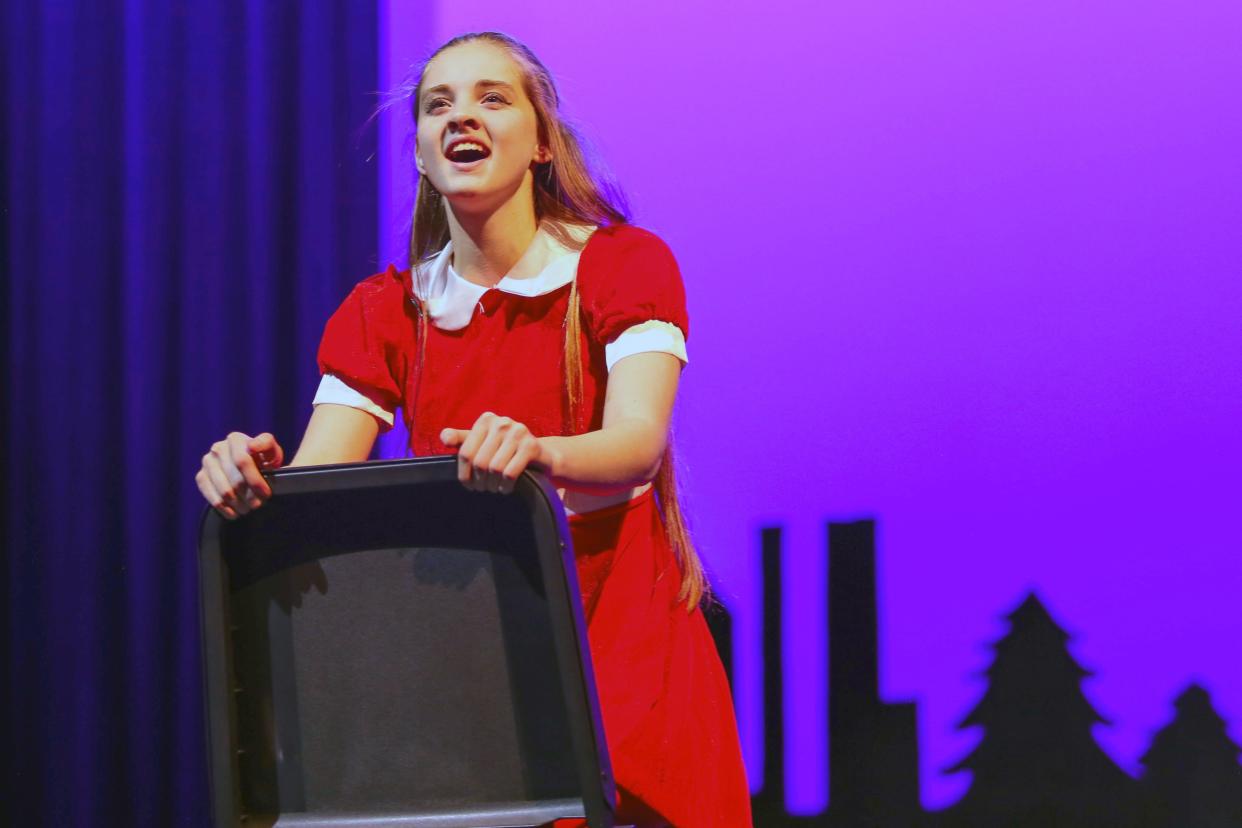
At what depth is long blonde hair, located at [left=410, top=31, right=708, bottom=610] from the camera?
51.4 inches

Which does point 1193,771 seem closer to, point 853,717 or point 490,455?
point 853,717

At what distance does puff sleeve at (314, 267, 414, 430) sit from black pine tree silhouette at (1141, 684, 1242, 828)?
4.68ft

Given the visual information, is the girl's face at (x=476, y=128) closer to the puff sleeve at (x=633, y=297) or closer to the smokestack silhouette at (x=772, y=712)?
the puff sleeve at (x=633, y=297)

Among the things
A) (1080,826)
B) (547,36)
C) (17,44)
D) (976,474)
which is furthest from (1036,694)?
(17,44)

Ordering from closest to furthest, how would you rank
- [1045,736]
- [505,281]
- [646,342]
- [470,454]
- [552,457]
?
[470,454], [552,457], [646,342], [505,281], [1045,736]

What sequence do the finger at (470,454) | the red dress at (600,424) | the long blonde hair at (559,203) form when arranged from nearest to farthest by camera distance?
the finger at (470,454), the red dress at (600,424), the long blonde hair at (559,203)

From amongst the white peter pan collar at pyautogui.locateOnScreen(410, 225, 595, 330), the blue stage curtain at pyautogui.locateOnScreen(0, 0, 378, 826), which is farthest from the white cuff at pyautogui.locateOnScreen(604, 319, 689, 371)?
the blue stage curtain at pyautogui.locateOnScreen(0, 0, 378, 826)

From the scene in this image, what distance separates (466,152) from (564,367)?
10.3 inches

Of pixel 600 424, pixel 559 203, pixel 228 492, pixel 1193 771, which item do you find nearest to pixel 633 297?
pixel 600 424

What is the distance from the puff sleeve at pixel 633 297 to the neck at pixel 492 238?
0.31 ft

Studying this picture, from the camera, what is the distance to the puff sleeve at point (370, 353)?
134 cm

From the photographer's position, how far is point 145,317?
214 centimetres

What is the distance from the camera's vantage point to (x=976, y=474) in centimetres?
207

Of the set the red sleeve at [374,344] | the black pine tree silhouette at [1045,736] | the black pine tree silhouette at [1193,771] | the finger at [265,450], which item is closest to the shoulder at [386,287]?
the red sleeve at [374,344]
